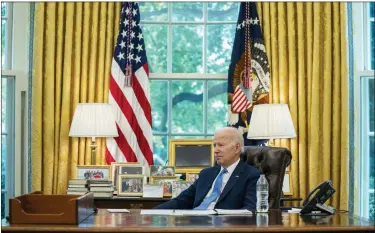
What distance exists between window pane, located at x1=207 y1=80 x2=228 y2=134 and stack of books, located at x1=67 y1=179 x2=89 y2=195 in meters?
1.37

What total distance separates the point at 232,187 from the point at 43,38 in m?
2.58

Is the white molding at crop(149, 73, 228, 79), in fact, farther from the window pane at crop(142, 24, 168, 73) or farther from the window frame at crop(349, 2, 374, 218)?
the window frame at crop(349, 2, 374, 218)

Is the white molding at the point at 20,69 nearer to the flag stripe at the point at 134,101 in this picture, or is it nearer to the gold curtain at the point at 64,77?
the gold curtain at the point at 64,77

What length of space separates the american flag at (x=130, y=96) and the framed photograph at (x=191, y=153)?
0.28 m

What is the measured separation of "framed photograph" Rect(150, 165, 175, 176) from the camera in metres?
5.96

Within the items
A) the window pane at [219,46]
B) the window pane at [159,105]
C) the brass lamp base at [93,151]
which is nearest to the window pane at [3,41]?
the brass lamp base at [93,151]

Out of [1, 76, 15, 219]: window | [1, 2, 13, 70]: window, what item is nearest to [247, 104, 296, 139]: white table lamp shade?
[1, 76, 15, 219]: window

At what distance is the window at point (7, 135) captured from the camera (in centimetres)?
640

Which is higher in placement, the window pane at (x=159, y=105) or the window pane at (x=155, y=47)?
the window pane at (x=155, y=47)

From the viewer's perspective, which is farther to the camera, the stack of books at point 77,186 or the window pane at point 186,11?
the window pane at point 186,11

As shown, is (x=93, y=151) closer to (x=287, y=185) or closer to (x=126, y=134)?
(x=126, y=134)

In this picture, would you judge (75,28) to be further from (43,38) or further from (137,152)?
(137,152)

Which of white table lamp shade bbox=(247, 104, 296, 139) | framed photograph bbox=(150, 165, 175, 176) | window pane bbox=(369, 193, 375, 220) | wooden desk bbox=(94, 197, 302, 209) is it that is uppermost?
white table lamp shade bbox=(247, 104, 296, 139)

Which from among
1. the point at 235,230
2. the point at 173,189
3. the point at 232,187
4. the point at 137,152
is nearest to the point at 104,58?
the point at 137,152
